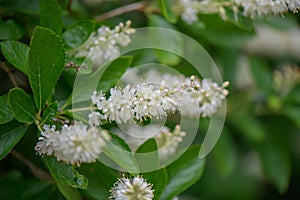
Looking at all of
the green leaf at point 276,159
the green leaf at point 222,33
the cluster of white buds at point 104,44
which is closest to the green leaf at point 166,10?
the cluster of white buds at point 104,44

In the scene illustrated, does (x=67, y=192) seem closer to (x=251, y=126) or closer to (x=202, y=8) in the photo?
(x=202, y=8)

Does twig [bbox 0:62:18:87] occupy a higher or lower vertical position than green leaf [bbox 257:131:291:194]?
higher

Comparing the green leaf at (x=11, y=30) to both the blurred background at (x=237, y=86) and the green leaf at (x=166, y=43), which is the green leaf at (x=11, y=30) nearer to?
the blurred background at (x=237, y=86)

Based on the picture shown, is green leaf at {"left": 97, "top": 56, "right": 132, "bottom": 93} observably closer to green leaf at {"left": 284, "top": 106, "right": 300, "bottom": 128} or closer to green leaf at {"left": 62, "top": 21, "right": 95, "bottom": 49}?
green leaf at {"left": 62, "top": 21, "right": 95, "bottom": 49}

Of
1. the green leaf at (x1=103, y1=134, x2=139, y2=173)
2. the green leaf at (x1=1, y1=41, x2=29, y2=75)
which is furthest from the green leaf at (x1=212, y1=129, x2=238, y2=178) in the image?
the green leaf at (x1=1, y1=41, x2=29, y2=75)

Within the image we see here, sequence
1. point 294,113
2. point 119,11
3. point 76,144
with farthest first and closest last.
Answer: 1. point 294,113
2. point 119,11
3. point 76,144

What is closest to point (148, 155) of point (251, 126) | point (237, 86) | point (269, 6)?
point (269, 6)

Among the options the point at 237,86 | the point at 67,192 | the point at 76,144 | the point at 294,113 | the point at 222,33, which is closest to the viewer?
the point at 76,144
